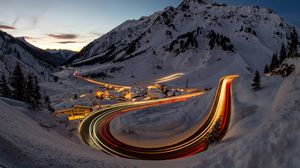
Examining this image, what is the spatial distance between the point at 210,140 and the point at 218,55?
148 m

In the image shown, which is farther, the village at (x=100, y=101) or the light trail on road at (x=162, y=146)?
the village at (x=100, y=101)

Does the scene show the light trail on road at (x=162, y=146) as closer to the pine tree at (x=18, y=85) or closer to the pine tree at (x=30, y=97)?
the pine tree at (x=30, y=97)


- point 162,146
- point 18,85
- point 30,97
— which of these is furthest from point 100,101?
point 162,146

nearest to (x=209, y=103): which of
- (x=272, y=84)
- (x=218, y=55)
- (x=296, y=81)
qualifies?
(x=272, y=84)

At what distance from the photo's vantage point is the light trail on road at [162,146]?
38688 millimetres

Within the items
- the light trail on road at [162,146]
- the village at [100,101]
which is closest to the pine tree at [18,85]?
the village at [100,101]

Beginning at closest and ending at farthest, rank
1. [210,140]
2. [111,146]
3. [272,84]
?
1. [210,140]
2. [111,146]
3. [272,84]

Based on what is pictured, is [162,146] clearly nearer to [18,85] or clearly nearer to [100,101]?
[18,85]

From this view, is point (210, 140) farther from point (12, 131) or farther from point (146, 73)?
point (146, 73)

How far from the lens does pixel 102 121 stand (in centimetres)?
5728

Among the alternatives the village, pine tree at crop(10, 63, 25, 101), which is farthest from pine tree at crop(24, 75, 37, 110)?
the village

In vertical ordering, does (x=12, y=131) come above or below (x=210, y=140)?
above

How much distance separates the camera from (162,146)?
43.5 m

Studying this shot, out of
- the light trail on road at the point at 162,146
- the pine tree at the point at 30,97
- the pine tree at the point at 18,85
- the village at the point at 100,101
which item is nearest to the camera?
the pine tree at the point at 30,97
